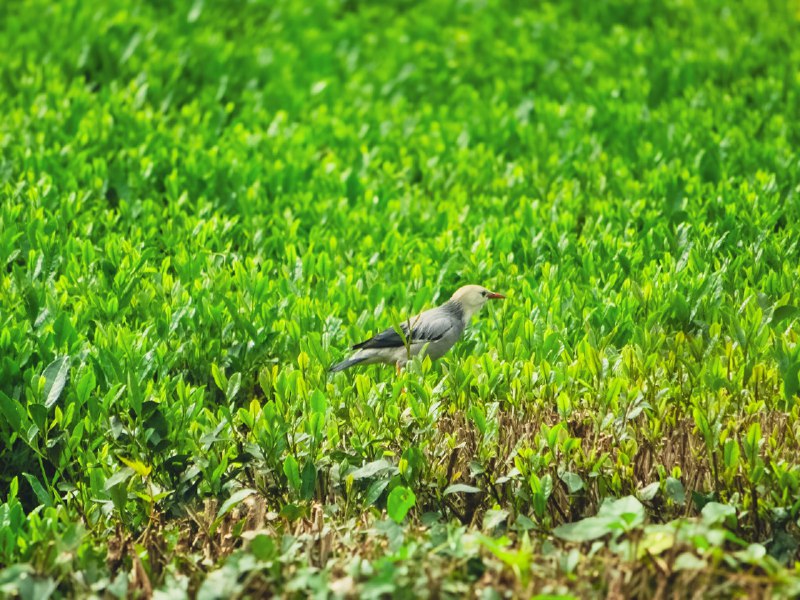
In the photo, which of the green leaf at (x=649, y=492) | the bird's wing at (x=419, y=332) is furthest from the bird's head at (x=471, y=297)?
the green leaf at (x=649, y=492)

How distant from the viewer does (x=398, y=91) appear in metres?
9.88

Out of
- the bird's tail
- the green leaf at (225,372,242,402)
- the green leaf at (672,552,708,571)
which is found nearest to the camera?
the green leaf at (672,552,708,571)

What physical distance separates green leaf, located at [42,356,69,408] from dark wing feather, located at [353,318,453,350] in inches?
49.8

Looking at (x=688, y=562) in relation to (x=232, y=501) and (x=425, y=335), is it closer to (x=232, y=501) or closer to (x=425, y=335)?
(x=232, y=501)

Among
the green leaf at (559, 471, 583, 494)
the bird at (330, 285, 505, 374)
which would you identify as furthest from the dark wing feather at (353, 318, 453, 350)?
the green leaf at (559, 471, 583, 494)

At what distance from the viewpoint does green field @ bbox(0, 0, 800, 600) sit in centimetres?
354

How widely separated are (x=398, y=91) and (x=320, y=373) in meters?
5.43

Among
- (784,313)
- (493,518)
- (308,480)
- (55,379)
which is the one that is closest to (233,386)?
(55,379)

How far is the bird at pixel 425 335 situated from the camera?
16.4ft

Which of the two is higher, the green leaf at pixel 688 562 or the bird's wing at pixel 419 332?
the green leaf at pixel 688 562

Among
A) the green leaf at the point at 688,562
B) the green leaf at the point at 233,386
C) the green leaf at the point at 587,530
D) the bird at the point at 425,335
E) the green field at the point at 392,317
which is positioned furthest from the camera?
the bird at the point at 425,335

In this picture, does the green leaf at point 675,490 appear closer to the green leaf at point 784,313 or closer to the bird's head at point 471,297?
the green leaf at point 784,313

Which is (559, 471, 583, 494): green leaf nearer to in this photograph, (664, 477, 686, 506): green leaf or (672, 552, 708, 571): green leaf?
(664, 477, 686, 506): green leaf

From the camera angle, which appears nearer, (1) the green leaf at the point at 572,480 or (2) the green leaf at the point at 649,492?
(2) the green leaf at the point at 649,492
